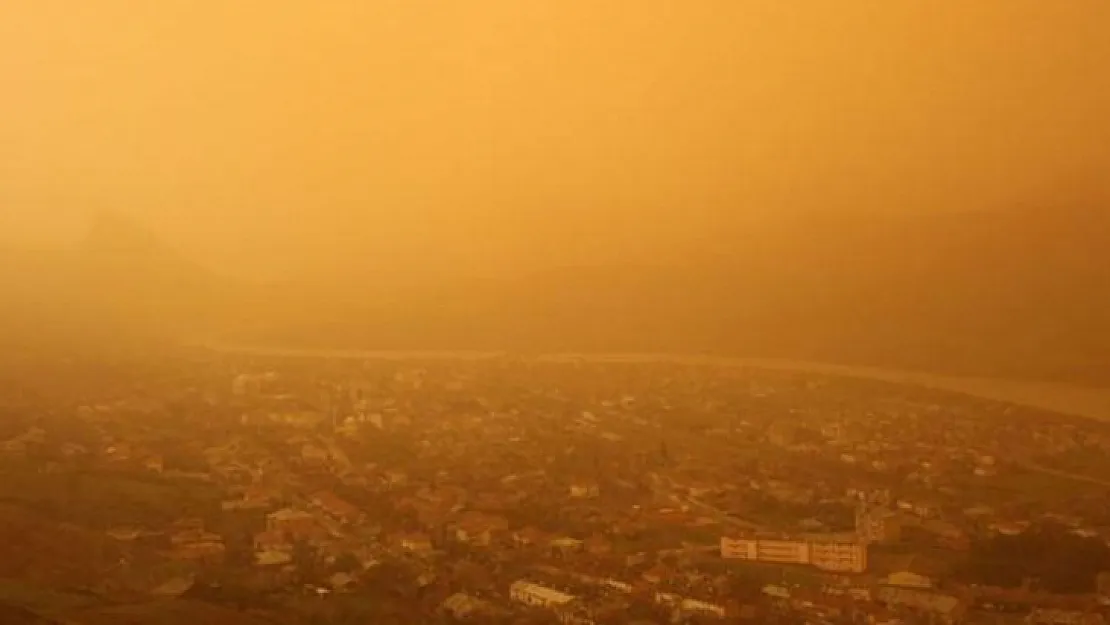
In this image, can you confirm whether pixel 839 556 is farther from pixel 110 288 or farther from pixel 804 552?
pixel 110 288

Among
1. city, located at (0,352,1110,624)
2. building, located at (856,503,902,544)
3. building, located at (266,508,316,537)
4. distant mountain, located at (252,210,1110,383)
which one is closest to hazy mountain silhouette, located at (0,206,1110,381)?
distant mountain, located at (252,210,1110,383)

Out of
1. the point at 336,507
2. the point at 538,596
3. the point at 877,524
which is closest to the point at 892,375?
the point at 877,524

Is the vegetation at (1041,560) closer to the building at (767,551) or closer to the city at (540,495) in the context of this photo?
the city at (540,495)

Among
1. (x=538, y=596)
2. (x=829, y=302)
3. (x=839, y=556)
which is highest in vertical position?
(x=829, y=302)

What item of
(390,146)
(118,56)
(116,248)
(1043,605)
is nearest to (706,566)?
(1043,605)

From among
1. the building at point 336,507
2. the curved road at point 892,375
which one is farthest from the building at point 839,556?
the building at point 336,507

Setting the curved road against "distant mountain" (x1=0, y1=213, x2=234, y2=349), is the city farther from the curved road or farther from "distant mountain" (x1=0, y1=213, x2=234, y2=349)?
"distant mountain" (x1=0, y1=213, x2=234, y2=349)

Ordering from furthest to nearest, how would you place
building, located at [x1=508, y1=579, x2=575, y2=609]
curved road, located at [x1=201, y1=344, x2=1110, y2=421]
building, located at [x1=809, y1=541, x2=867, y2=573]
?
curved road, located at [x1=201, y1=344, x2=1110, y2=421] → building, located at [x1=809, y1=541, x2=867, y2=573] → building, located at [x1=508, y1=579, x2=575, y2=609]
